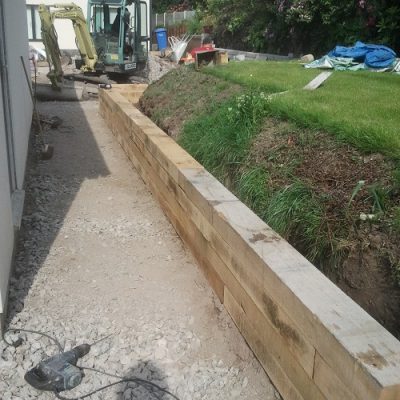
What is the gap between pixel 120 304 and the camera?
3.51 m

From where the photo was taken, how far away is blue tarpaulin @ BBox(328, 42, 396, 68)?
852 centimetres

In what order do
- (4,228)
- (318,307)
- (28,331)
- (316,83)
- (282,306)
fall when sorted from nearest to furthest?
(318,307) → (282,306) → (28,331) → (4,228) → (316,83)

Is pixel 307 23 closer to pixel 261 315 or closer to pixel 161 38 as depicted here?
pixel 161 38

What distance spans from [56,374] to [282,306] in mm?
1294

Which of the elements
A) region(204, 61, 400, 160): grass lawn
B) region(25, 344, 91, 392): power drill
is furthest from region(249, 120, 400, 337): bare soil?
region(25, 344, 91, 392): power drill

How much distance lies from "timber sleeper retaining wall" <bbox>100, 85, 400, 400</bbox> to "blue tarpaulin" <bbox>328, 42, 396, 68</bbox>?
546cm

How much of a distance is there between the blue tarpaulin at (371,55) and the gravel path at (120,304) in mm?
5153

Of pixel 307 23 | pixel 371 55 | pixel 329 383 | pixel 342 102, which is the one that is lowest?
pixel 329 383

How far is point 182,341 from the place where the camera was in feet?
10.3

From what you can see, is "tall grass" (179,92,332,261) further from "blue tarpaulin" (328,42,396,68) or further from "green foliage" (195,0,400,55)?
"green foliage" (195,0,400,55)

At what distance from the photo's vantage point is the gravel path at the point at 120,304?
9.22 ft

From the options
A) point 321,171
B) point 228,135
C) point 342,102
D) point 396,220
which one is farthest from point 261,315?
point 342,102

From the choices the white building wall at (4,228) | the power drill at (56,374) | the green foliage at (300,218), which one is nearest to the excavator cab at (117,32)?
the white building wall at (4,228)

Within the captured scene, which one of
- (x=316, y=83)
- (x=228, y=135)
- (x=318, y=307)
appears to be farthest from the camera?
(x=316, y=83)
